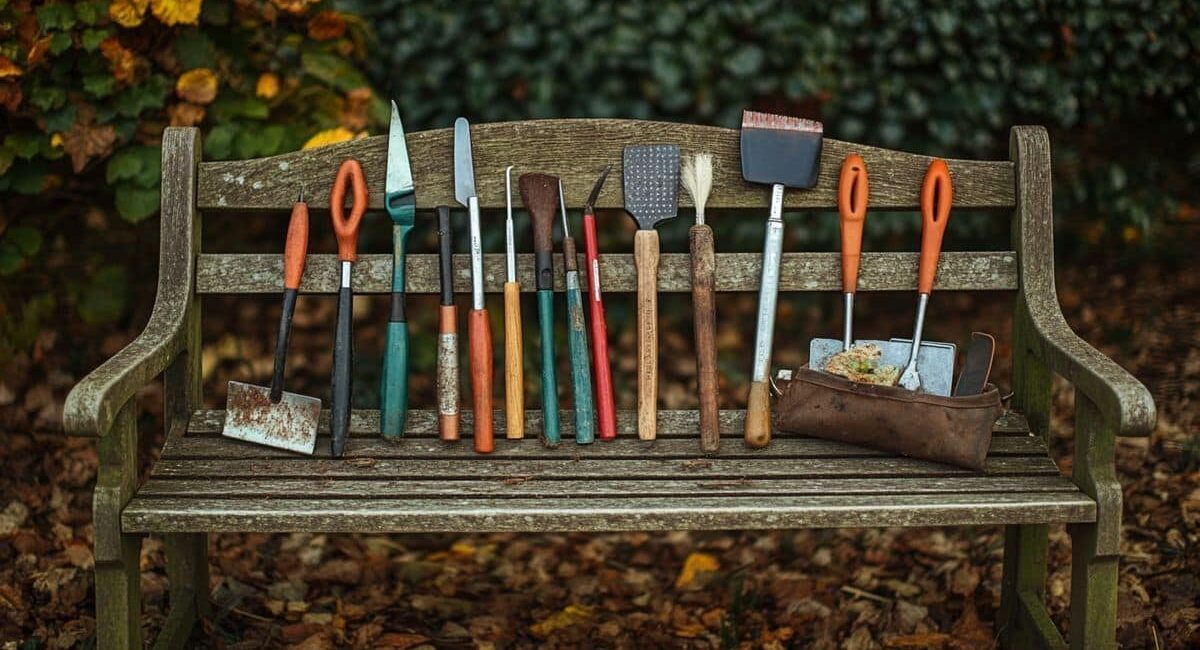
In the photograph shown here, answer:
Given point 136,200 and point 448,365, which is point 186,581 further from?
point 136,200

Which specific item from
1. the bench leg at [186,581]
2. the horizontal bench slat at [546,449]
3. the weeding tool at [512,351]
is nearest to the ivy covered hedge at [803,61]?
the weeding tool at [512,351]

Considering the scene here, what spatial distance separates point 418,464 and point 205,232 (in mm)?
1959

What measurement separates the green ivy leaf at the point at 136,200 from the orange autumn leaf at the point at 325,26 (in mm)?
643

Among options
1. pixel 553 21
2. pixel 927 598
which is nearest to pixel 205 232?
pixel 553 21

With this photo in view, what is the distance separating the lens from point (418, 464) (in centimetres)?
268

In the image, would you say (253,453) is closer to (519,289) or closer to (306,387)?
(519,289)

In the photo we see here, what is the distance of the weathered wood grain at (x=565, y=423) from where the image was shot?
2812 millimetres

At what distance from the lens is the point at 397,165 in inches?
111

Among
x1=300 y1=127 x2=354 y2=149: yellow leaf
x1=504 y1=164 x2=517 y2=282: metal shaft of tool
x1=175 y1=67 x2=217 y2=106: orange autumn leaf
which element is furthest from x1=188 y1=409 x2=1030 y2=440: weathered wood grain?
x1=175 y1=67 x2=217 y2=106: orange autumn leaf

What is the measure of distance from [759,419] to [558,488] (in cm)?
49

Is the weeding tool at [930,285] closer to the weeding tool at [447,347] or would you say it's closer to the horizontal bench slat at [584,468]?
the horizontal bench slat at [584,468]

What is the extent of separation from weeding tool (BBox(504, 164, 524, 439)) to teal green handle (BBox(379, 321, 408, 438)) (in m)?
0.22

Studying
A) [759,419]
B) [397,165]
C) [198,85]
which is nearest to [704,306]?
[759,419]

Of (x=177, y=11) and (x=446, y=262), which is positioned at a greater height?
(x=177, y=11)
